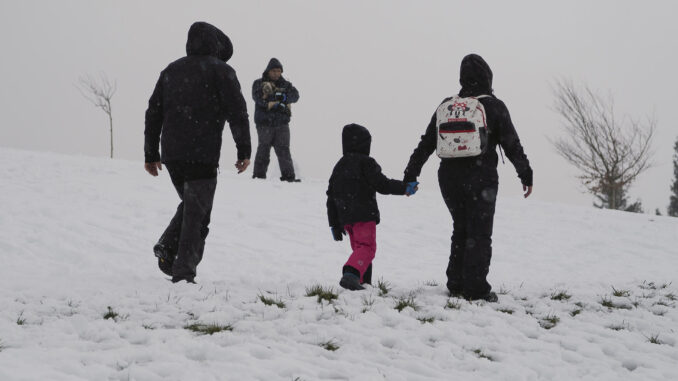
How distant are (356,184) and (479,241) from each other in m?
1.20

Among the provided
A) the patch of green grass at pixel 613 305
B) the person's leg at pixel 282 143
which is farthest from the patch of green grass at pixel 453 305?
the person's leg at pixel 282 143

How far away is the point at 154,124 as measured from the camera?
4840 mm

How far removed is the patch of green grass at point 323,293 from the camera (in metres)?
4.45

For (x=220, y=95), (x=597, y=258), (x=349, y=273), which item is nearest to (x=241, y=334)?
(x=349, y=273)

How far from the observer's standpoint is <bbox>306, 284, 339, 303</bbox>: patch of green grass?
14.6 ft

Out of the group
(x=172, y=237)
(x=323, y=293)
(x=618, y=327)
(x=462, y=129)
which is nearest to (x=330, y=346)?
(x=323, y=293)

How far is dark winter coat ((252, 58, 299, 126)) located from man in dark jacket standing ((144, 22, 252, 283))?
6.73 metres

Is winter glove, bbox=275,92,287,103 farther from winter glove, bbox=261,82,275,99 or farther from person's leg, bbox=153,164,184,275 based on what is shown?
person's leg, bbox=153,164,184,275

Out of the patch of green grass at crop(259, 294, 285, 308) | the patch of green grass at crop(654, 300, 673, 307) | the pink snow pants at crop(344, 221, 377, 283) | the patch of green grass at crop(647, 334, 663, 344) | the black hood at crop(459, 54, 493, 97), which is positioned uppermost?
the black hood at crop(459, 54, 493, 97)

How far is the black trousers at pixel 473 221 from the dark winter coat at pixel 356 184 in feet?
1.59

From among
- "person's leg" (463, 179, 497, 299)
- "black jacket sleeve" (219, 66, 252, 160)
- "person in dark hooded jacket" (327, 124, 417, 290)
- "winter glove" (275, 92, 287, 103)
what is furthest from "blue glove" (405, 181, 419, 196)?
"winter glove" (275, 92, 287, 103)

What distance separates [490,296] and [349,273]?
1253 mm

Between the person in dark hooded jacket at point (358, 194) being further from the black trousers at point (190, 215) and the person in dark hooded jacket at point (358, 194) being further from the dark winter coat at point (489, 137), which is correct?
the black trousers at point (190, 215)

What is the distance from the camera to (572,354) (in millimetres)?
3564
